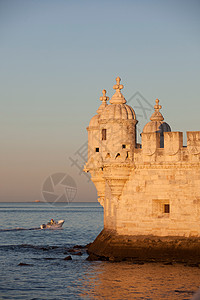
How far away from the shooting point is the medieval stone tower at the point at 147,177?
1312 inches

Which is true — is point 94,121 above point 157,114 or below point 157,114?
below

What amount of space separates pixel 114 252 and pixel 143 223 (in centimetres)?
256

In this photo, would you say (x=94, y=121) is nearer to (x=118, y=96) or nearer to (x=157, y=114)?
(x=157, y=114)

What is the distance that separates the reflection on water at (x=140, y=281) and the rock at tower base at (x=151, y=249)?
116 centimetres

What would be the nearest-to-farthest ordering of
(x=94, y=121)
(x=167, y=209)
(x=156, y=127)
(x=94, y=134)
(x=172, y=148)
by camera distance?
(x=172, y=148) < (x=167, y=209) < (x=156, y=127) < (x=94, y=134) < (x=94, y=121)

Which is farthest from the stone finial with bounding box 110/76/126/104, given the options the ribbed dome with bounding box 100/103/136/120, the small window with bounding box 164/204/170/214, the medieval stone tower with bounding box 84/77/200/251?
the small window with bounding box 164/204/170/214

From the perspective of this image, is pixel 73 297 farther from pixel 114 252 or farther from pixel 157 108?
pixel 157 108

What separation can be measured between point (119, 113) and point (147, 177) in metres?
4.43

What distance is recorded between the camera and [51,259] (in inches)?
1460

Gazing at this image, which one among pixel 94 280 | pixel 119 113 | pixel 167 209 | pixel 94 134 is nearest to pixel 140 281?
pixel 94 280

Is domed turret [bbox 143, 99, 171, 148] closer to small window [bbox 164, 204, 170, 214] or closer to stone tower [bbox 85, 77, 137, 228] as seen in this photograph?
stone tower [bbox 85, 77, 137, 228]

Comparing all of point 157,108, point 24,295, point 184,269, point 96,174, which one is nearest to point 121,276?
point 184,269

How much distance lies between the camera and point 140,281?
91.9ft

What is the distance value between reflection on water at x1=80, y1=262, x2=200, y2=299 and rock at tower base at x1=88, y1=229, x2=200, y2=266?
1.16 metres
